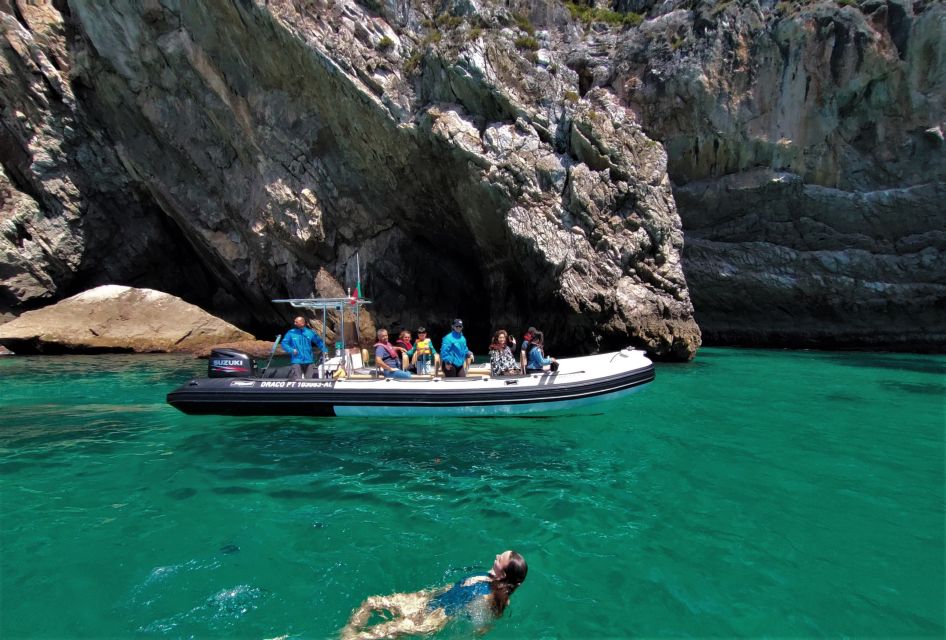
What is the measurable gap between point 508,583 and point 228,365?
6.70 m

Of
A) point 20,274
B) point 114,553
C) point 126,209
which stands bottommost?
point 114,553

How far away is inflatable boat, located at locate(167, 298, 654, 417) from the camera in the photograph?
802 cm

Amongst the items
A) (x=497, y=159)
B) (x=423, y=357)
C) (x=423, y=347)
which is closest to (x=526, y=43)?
(x=497, y=159)

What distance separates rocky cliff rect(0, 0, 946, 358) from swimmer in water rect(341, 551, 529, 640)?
39.9ft

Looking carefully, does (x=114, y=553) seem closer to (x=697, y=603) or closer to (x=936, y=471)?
(x=697, y=603)

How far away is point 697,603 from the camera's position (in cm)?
354

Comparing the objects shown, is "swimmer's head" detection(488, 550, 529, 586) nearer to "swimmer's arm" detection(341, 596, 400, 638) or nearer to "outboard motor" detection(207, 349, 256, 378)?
"swimmer's arm" detection(341, 596, 400, 638)

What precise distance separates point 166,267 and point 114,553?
70.5 ft

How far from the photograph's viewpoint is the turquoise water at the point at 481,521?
3.45 metres

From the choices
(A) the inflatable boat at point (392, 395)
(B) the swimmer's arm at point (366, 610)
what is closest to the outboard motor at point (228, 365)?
(A) the inflatable boat at point (392, 395)

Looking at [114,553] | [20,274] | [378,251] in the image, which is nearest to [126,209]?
[20,274]

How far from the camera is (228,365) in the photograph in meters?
8.39

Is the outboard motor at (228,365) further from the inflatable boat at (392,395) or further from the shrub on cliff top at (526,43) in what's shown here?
the shrub on cliff top at (526,43)

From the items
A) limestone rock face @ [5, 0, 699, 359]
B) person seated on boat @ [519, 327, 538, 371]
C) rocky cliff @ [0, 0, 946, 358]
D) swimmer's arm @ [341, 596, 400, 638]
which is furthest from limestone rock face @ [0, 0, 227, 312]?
swimmer's arm @ [341, 596, 400, 638]
